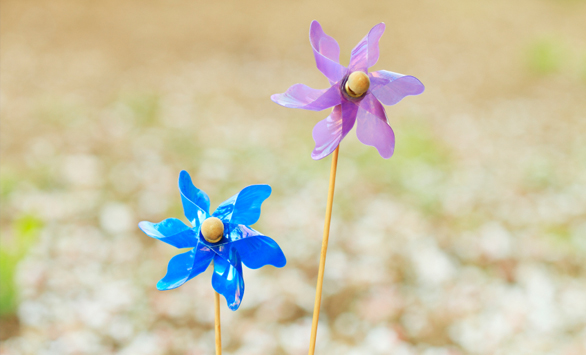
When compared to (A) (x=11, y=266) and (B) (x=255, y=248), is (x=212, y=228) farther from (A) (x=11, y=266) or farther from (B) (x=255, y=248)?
(A) (x=11, y=266)

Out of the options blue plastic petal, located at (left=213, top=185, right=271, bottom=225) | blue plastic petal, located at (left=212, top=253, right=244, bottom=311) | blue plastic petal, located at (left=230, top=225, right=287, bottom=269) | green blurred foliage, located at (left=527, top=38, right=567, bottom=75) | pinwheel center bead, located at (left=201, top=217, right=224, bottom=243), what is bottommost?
blue plastic petal, located at (left=212, top=253, right=244, bottom=311)

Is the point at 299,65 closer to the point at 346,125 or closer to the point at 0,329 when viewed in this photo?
the point at 0,329

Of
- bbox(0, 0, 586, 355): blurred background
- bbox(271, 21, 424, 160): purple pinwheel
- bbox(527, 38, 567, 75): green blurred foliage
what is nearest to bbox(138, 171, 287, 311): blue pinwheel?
bbox(271, 21, 424, 160): purple pinwheel

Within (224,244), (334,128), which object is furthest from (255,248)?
(334,128)

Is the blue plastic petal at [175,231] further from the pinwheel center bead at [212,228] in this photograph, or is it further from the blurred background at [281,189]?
the blurred background at [281,189]

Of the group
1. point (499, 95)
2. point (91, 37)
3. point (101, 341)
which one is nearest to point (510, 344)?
point (101, 341)

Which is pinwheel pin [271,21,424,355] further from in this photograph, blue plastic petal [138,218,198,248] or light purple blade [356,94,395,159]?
blue plastic petal [138,218,198,248]

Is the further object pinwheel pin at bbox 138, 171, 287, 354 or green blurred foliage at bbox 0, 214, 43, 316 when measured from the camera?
green blurred foliage at bbox 0, 214, 43, 316
